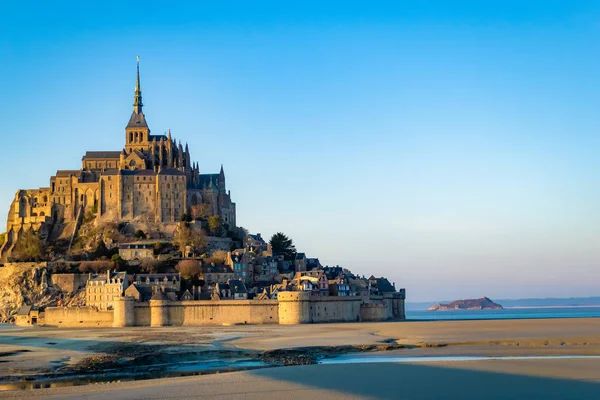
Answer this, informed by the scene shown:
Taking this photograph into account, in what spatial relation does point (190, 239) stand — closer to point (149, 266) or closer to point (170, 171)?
point (149, 266)

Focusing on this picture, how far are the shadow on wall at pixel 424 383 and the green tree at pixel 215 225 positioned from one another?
2332 inches

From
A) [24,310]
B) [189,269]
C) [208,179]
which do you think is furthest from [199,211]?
[24,310]

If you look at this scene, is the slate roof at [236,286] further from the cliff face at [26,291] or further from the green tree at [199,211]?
the green tree at [199,211]

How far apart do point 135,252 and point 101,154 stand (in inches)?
877

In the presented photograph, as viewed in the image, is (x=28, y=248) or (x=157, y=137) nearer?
(x=28, y=248)

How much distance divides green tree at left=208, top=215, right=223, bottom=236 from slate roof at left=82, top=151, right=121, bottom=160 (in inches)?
736

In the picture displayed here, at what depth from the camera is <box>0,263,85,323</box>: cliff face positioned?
278 ft

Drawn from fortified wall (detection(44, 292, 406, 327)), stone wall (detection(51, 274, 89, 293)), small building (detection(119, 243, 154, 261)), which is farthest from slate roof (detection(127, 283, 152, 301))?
small building (detection(119, 243, 154, 261))

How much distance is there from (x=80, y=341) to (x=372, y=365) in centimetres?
2565

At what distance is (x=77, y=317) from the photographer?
74.9 metres

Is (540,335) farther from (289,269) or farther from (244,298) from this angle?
(289,269)

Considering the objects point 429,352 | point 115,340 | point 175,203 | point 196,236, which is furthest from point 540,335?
point 175,203

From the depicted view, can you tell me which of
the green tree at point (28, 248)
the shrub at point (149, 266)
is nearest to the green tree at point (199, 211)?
the shrub at point (149, 266)

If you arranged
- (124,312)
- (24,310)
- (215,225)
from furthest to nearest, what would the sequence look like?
1. (215,225)
2. (24,310)
3. (124,312)
